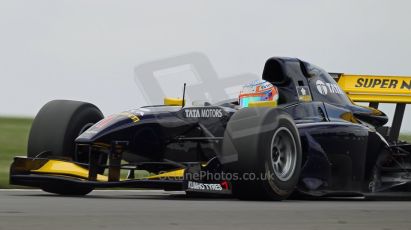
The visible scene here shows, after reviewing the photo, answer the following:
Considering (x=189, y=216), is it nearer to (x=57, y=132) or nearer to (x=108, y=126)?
(x=108, y=126)

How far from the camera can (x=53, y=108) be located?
8.33 meters

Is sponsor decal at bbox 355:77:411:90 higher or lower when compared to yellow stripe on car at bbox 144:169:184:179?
higher

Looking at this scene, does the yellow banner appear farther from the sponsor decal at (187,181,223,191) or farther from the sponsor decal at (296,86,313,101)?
the sponsor decal at (187,181,223,191)

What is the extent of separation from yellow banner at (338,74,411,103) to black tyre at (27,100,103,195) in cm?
349

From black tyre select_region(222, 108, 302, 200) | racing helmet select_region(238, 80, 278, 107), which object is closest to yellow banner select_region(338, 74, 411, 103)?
racing helmet select_region(238, 80, 278, 107)

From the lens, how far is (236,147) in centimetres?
695

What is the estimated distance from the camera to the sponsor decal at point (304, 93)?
852 centimetres

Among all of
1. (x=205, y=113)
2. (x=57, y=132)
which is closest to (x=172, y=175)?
Answer: (x=205, y=113)

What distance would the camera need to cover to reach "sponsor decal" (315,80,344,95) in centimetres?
877

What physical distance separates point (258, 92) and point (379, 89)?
81.7 inches

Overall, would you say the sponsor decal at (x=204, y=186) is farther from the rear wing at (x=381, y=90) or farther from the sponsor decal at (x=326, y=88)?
the rear wing at (x=381, y=90)

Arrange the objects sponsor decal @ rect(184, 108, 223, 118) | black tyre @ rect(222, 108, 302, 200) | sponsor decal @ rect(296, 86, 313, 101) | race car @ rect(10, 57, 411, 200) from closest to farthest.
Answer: black tyre @ rect(222, 108, 302, 200), race car @ rect(10, 57, 411, 200), sponsor decal @ rect(184, 108, 223, 118), sponsor decal @ rect(296, 86, 313, 101)

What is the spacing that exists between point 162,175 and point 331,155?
1.86 metres

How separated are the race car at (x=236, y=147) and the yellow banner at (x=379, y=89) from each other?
1.88 ft
